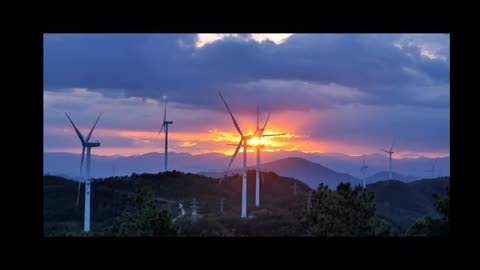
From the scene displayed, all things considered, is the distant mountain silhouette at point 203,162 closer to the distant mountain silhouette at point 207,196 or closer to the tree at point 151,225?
the distant mountain silhouette at point 207,196

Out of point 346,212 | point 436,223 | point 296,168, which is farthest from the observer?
point 296,168

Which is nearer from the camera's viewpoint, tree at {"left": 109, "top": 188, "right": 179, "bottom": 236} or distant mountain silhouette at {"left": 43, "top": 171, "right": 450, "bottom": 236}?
tree at {"left": 109, "top": 188, "right": 179, "bottom": 236}

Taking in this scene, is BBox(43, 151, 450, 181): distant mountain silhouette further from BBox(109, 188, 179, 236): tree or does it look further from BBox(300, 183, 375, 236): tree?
BBox(300, 183, 375, 236): tree

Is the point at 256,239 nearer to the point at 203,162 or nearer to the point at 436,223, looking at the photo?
the point at 436,223

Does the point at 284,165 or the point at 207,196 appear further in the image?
the point at 284,165

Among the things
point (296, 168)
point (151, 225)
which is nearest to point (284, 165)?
point (296, 168)

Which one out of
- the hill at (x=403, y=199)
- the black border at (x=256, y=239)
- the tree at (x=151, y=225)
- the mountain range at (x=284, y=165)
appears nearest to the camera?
the black border at (x=256, y=239)

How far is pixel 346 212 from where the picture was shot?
2250 centimetres

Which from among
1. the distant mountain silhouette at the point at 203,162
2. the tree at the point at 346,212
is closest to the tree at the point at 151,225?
the distant mountain silhouette at the point at 203,162

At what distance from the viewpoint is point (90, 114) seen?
35.7 metres

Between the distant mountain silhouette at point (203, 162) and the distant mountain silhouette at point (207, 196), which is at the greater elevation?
the distant mountain silhouette at point (203, 162)

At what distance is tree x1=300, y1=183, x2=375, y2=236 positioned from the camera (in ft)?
72.5

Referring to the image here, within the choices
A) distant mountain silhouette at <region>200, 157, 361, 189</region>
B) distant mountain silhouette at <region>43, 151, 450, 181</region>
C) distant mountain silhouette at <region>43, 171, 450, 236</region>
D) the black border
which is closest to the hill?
distant mountain silhouette at <region>43, 171, 450, 236</region>

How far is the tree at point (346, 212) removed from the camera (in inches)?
870
